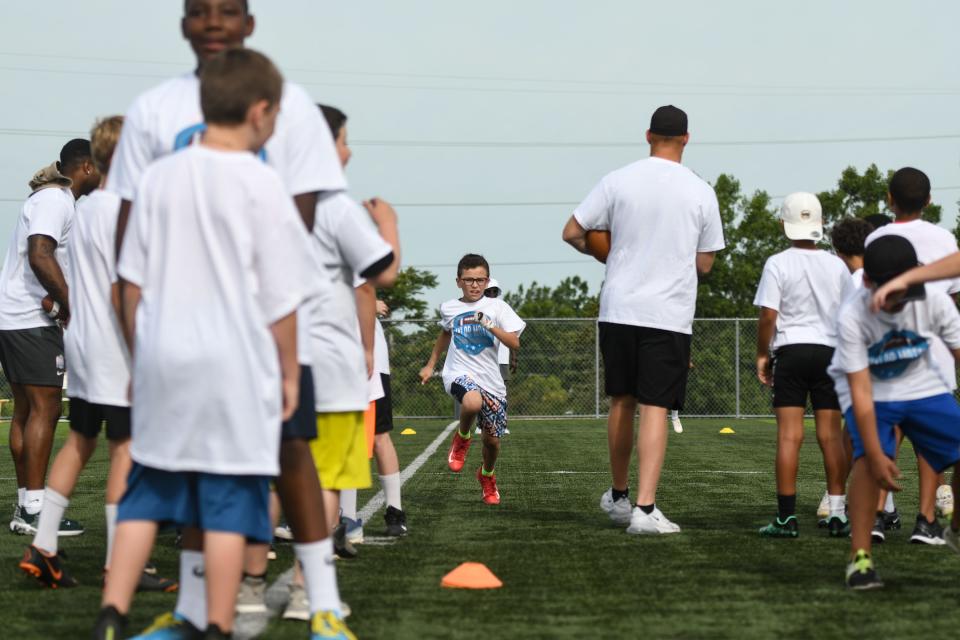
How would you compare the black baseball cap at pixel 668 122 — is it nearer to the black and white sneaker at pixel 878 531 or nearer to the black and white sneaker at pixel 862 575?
the black and white sneaker at pixel 878 531

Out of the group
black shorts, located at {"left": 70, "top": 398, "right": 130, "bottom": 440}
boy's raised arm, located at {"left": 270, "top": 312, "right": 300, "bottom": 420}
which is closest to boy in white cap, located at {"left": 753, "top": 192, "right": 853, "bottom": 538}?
black shorts, located at {"left": 70, "top": 398, "right": 130, "bottom": 440}

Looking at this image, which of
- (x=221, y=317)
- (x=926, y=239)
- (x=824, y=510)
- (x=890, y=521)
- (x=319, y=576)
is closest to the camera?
(x=221, y=317)

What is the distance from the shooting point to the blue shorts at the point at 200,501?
3.64m

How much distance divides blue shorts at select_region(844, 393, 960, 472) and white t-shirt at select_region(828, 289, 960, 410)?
3cm

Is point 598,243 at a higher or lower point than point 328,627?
higher

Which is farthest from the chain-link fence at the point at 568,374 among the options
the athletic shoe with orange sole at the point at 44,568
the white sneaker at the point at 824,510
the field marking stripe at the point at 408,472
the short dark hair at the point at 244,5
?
the short dark hair at the point at 244,5

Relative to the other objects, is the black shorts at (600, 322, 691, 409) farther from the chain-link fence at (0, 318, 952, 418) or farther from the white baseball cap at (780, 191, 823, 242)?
the chain-link fence at (0, 318, 952, 418)

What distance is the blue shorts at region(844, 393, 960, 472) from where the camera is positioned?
520 cm

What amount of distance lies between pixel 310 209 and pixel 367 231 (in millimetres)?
298

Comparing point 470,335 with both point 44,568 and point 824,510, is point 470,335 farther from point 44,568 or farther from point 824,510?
point 44,568

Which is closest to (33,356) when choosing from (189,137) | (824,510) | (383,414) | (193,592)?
(383,414)

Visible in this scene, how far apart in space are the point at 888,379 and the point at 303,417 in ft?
8.02

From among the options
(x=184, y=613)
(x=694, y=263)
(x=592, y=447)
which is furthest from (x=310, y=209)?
(x=592, y=447)

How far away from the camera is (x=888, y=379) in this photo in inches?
207
